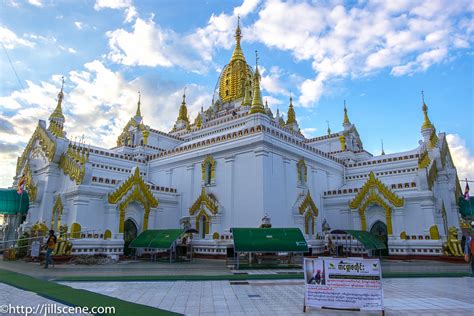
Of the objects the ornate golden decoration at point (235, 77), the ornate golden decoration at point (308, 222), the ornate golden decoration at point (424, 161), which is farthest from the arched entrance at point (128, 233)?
the ornate golden decoration at point (235, 77)

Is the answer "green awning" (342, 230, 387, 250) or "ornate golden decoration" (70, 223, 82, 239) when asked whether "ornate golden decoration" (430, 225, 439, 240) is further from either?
"ornate golden decoration" (70, 223, 82, 239)

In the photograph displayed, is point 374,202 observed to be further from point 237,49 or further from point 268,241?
point 237,49

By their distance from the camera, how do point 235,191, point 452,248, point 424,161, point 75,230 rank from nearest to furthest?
point 75,230 → point 452,248 → point 235,191 → point 424,161

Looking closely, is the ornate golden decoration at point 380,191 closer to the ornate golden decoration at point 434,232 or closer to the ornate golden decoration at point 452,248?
the ornate golden decoration at point 434,232

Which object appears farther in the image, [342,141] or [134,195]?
[342,141]

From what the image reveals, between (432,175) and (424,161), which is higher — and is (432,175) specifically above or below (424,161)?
below

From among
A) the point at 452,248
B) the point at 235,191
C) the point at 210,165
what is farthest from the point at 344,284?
the point at 210,165

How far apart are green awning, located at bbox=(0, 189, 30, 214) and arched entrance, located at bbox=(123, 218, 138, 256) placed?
8.60 m

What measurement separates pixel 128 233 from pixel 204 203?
16.7 ft

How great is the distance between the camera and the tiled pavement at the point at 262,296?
7.53 metres

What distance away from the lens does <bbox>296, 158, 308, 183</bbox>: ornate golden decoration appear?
77.2ft

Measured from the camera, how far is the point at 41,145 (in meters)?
24.6

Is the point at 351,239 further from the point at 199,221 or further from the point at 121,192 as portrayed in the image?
the point at 121,192

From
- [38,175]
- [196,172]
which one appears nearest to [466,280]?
[196,172]
